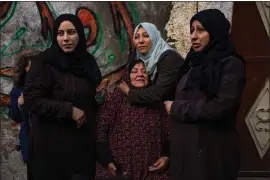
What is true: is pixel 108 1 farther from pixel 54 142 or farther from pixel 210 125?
pixel 210 125

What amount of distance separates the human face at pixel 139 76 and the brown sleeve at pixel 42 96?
1.76ft

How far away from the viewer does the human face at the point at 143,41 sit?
3990 millimetres

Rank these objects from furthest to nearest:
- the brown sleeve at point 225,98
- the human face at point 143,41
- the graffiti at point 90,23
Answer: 1. the graffiti at point 90,23
2. the human face at point 143,41
3. the brown sleeve at point 225,98

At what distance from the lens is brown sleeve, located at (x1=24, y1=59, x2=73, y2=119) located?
11.5ft

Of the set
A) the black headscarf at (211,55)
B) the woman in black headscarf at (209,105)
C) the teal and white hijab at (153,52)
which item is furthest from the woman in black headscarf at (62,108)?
the black headscarf at (211,55)

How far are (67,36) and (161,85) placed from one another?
0.80 metres

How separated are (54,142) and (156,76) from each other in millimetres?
935

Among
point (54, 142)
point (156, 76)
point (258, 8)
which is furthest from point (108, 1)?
point (54, 142)

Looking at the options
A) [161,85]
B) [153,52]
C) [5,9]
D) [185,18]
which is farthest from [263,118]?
[5,9]

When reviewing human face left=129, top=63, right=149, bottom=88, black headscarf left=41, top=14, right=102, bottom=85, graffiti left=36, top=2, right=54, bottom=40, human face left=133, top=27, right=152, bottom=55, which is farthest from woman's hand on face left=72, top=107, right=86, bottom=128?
graffiti left=36, top=2, right=54, bottom=40

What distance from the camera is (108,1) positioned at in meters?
5.77

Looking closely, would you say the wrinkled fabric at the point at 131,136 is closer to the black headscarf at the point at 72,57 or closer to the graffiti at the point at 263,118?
the black headscarf at the point at 72,57

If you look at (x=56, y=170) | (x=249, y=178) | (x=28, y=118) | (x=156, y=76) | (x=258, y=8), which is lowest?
(x=249, y=178)

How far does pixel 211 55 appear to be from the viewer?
124 inches
